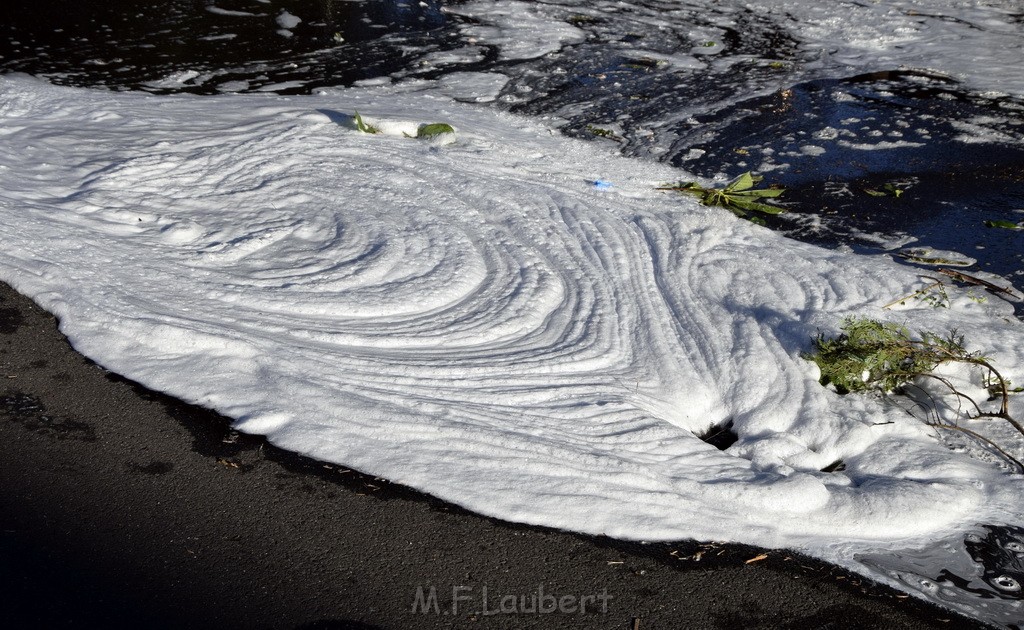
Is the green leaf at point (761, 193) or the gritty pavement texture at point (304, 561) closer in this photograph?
the gritty pavement texture at point (304, 561)

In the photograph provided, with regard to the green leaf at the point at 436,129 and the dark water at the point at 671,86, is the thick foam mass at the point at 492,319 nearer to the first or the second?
the green leaf at the point at 436,129

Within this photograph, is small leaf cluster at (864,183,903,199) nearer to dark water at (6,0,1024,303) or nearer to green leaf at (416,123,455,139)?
dark water at (6,0,1024,303)

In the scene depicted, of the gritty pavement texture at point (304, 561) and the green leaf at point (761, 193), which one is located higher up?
the green leaf at point (761, 193)

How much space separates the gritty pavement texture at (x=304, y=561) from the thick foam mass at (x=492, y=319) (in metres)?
0.11

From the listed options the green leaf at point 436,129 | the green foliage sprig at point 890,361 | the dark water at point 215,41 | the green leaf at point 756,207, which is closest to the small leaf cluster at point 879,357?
the green foliage sprig at point 890,361

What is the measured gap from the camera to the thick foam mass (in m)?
2.52

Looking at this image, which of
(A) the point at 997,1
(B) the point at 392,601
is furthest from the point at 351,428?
(A) the point at 997,1

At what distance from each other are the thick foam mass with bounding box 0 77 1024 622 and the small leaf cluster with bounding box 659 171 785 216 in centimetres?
14

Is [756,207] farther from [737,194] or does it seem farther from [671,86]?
[671,86]

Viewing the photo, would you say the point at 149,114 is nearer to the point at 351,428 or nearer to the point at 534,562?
the point at 351,428

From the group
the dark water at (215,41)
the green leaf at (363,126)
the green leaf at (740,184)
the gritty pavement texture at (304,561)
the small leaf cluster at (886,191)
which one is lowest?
the gritty pavement texture at (304,561)

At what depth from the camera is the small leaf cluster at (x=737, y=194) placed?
4.35 m

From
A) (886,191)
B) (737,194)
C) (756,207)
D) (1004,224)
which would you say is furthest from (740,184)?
(1004,224)

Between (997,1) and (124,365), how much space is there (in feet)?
28.9
